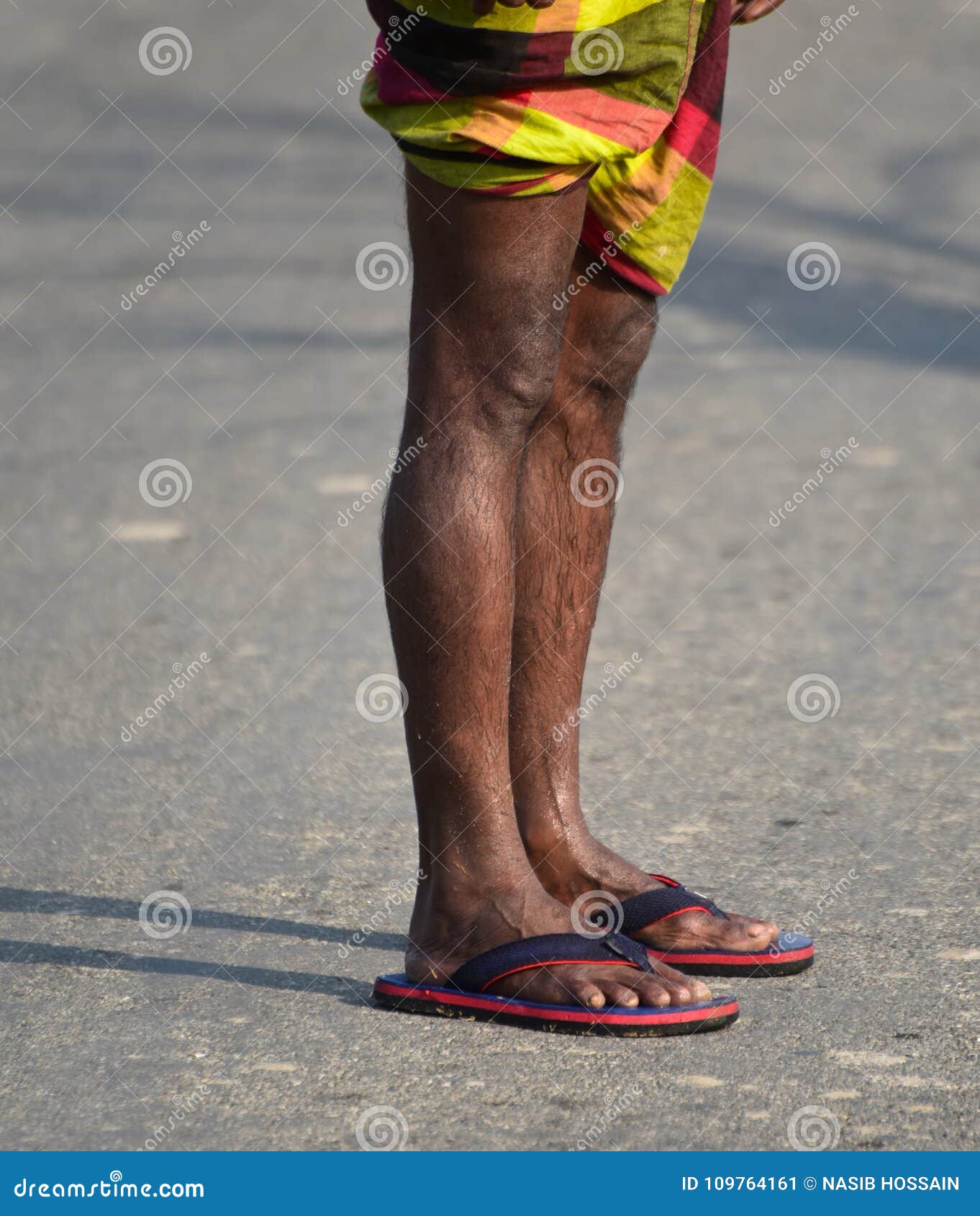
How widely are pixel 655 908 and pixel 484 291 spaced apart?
876 millimetres

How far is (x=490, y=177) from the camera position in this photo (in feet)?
6.84

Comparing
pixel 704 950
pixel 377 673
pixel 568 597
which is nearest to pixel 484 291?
pixel 568 597

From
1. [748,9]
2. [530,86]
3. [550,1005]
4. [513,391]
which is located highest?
[748,9]

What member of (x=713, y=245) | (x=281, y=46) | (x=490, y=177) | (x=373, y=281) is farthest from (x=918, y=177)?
(x=490, y=177)

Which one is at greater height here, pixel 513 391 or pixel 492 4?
pixel 492 4

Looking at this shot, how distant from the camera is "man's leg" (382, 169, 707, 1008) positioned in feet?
7.00

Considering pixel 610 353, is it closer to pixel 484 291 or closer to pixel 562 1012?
pixel 484 291

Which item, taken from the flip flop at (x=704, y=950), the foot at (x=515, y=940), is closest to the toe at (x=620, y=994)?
the foot at (x=515, y=940)

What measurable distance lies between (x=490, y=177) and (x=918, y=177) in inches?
322

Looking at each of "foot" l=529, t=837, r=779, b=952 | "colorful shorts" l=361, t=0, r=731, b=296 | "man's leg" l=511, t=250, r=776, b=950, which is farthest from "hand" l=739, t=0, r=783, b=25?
"foot" l=529, t=837, r=779, b=952

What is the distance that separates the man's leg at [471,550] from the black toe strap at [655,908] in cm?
17

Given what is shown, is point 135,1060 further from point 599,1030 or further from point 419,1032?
point 599,1030

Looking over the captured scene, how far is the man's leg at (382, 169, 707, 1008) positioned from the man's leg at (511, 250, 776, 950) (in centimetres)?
17

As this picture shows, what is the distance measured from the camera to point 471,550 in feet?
7.04
